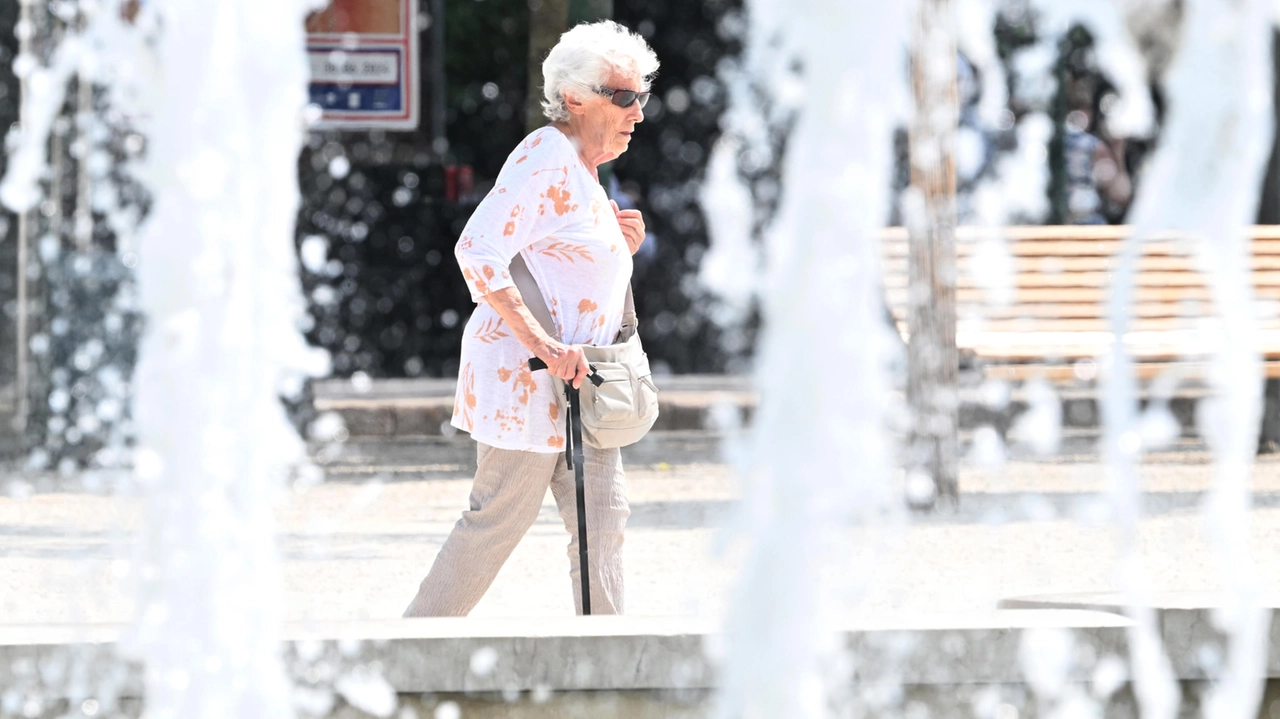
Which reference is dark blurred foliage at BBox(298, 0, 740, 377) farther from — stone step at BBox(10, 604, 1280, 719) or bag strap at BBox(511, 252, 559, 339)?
stone step at BBox(10, 604, 1280, 719)

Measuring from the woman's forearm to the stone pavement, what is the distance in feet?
2.66

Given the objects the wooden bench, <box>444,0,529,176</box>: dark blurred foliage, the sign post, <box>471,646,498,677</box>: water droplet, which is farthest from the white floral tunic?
<box>444,0,529,176</box>: dark blurred foliage

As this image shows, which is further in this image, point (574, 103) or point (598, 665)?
point (574, 103)

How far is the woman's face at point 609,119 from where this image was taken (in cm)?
406

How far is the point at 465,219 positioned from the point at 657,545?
5347 mm

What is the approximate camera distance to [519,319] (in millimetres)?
3965

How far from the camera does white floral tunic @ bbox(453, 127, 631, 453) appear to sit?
401 centimetres

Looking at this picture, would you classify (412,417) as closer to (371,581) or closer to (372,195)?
(372,195)

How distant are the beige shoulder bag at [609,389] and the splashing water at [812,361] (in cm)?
127

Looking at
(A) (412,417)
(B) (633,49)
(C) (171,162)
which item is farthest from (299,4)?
(A) (412,417)

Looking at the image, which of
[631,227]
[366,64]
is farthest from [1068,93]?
[631,227]

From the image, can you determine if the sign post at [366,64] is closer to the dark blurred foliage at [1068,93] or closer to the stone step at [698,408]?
the stone step at [698,408]

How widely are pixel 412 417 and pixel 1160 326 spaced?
11.7 ft

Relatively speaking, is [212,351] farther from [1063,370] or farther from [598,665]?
[1063,370]
